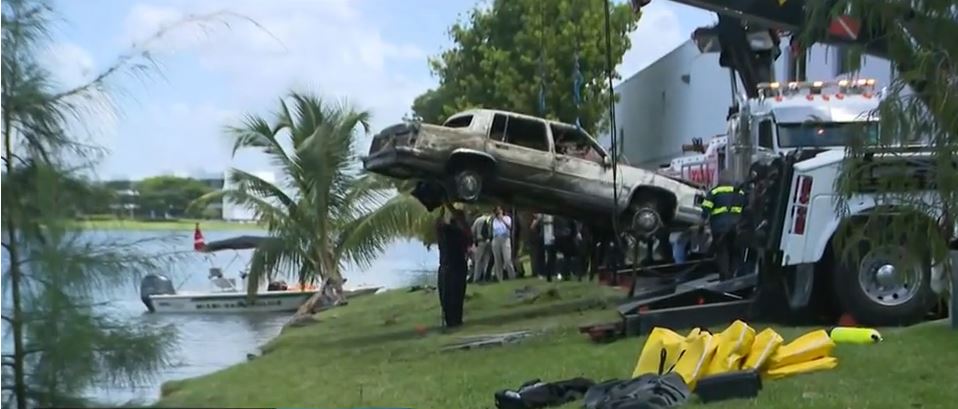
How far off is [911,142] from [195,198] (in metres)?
3.48

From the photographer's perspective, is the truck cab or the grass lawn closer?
the grass lawn

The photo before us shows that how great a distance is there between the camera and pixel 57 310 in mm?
4113

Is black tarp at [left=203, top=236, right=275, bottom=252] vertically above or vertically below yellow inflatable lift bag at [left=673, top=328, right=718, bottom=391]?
above

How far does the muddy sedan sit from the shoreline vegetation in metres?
9.44

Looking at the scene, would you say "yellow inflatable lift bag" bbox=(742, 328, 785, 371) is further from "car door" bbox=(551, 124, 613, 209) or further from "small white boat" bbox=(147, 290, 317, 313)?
"car door" bbox=(551, 124, 613, 209)

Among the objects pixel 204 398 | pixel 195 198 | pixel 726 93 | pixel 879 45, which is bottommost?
pixel 204 398

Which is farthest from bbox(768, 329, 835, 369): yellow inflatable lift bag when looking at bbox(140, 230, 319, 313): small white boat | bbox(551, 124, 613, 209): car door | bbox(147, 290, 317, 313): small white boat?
bbox(551, 124, 613, 209): car door

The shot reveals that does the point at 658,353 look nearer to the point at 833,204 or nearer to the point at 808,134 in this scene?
the point at 833,204

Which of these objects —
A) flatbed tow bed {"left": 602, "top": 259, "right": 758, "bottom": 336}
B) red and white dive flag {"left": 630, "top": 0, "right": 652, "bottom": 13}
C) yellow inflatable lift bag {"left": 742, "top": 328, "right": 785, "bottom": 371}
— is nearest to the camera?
yellow inflatable lift bag {"left": 742, "top": 328, "right": 785, "bottom": 371}

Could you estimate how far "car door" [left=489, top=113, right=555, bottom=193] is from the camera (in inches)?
613

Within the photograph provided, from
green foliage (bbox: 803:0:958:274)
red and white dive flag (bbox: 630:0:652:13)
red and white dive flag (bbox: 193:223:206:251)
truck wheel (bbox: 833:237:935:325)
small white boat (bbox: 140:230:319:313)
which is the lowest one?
truck wheel (bbox: 833:237:935:325)

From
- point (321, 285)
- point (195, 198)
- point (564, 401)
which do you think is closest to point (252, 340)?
point (195, 198)

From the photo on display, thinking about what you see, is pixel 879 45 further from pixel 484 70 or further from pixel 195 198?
pixel 484 70

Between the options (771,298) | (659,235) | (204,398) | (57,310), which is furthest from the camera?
(659,235)
